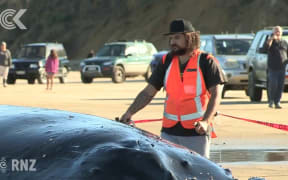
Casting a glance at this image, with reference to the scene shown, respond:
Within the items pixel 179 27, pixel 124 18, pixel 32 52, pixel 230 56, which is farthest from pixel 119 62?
pixel 124 18

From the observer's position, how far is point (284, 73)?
64.7 feet

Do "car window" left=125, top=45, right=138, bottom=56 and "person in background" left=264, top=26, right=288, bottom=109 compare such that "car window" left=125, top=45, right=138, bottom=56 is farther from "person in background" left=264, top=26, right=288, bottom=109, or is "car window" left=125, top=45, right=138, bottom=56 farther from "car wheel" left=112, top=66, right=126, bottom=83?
"person in background" left=264, top=26, right=288, bottom=109

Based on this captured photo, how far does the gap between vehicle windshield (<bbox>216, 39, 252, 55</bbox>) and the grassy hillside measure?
38.4 meters

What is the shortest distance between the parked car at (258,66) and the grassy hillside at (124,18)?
136 feet

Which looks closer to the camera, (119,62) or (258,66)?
(258,66)

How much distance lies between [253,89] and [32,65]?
61.7 ft

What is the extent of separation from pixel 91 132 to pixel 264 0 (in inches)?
2508

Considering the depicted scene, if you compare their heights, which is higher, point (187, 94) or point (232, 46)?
point (187, 94)

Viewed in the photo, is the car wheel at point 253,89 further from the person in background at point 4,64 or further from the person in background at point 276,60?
the person in background at point 4,64

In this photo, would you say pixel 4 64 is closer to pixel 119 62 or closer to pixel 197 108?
pixel 119 62

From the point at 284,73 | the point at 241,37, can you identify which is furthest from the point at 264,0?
the point at 284,73

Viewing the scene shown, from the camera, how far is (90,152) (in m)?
3.04

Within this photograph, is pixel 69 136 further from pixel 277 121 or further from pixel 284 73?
pixel 284 73

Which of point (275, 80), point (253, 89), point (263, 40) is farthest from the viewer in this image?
point (253, 89)
